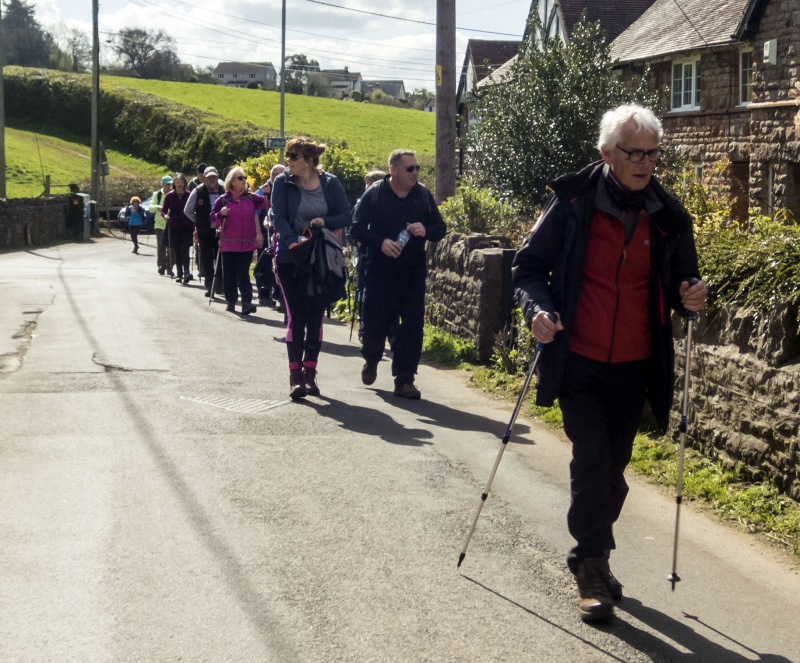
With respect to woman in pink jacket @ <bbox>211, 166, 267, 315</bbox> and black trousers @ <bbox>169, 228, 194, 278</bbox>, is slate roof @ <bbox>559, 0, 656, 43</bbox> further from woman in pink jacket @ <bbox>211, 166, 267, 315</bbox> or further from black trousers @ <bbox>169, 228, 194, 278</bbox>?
woman in pink jacket @ <bbox>211, 166, 267, 315</bbox>

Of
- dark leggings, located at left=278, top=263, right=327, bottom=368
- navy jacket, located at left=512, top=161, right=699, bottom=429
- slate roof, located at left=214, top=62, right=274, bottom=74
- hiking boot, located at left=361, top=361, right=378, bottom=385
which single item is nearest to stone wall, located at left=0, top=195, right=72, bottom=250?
hiking boot, located at left=361, top=361, right=378, bottom=385

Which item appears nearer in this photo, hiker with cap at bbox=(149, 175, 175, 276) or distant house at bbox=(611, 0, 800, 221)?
distant house at bbox=(611, 0, 800, 221)

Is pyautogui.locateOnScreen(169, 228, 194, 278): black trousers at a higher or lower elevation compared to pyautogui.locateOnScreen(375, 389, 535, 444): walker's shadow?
higher

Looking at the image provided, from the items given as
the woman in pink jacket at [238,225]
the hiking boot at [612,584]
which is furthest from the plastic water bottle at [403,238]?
the woman in pink jacket at [238,225]

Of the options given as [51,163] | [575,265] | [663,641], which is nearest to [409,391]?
[575,265]

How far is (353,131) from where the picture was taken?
77.3 meters

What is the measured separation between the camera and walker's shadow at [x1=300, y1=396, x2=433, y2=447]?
740 centimetres

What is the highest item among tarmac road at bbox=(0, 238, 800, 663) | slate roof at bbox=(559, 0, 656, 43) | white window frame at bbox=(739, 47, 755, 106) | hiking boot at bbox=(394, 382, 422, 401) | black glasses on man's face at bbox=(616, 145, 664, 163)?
slate roof at bbox=(559, 0, 656, 43)

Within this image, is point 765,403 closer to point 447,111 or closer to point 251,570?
point 251,570

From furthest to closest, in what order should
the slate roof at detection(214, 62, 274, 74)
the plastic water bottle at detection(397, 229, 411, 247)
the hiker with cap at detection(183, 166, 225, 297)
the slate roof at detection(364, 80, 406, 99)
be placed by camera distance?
the slate roof at detection(364, 80, 406, 99) < the slate roof at detection(214, 62, 274, 74) < the hiker with cap at detection(183, 166, 225, 297) < the plastic water bottle at detection(397, 229, 411, 247)

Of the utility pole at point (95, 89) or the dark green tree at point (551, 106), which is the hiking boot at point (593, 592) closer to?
the dark green tree at point (551, 106)

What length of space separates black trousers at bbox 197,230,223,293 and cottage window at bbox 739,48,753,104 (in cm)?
1320

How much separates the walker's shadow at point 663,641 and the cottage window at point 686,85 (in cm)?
2314

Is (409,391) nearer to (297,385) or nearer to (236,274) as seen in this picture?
(297,385)
